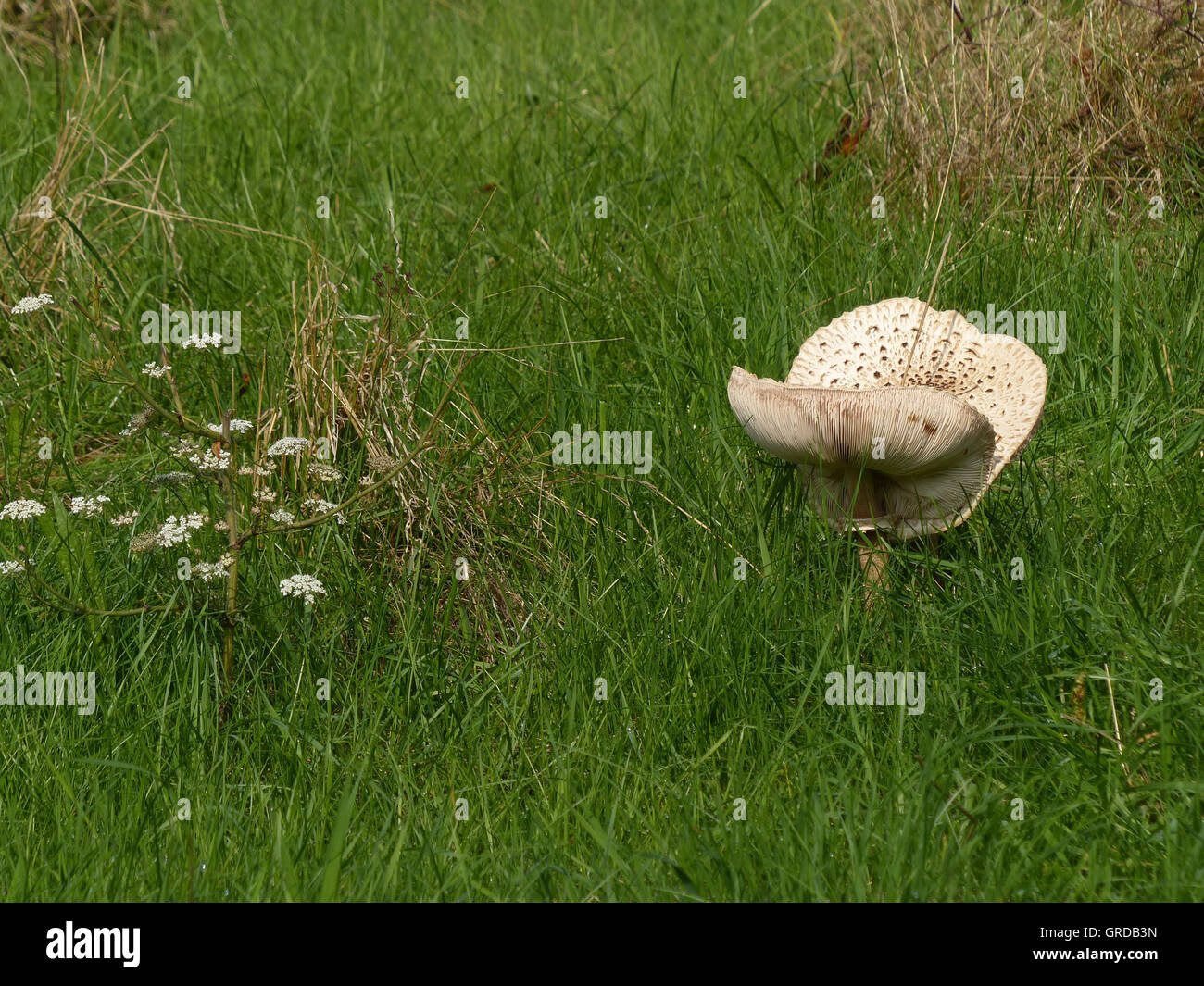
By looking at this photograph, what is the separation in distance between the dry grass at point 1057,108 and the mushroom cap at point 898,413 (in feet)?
4.94

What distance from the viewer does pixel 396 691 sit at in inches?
A: 121

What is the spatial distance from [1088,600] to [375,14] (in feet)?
17.5

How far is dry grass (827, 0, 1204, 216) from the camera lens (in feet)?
15.5

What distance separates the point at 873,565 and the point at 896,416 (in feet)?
1.58

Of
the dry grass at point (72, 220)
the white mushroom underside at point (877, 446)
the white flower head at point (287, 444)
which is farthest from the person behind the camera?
the dry grass at point (72, 220)

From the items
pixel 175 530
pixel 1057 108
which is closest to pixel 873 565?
pixel 175 530

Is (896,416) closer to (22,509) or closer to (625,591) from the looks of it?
(625,591)

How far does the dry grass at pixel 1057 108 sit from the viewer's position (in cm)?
472

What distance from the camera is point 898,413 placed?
9.44 ft

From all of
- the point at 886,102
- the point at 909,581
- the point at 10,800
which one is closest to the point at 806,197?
the point at 886,102

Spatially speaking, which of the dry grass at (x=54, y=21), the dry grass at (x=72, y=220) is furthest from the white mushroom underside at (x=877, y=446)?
the dry grass at (x=54, y=21)

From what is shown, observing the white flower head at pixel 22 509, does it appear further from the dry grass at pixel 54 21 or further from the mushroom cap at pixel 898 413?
the dry grass at pixel 54 21

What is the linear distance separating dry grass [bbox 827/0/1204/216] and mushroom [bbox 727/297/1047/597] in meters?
1.51

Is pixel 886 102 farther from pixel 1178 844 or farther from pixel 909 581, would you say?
pixel 1178 844
